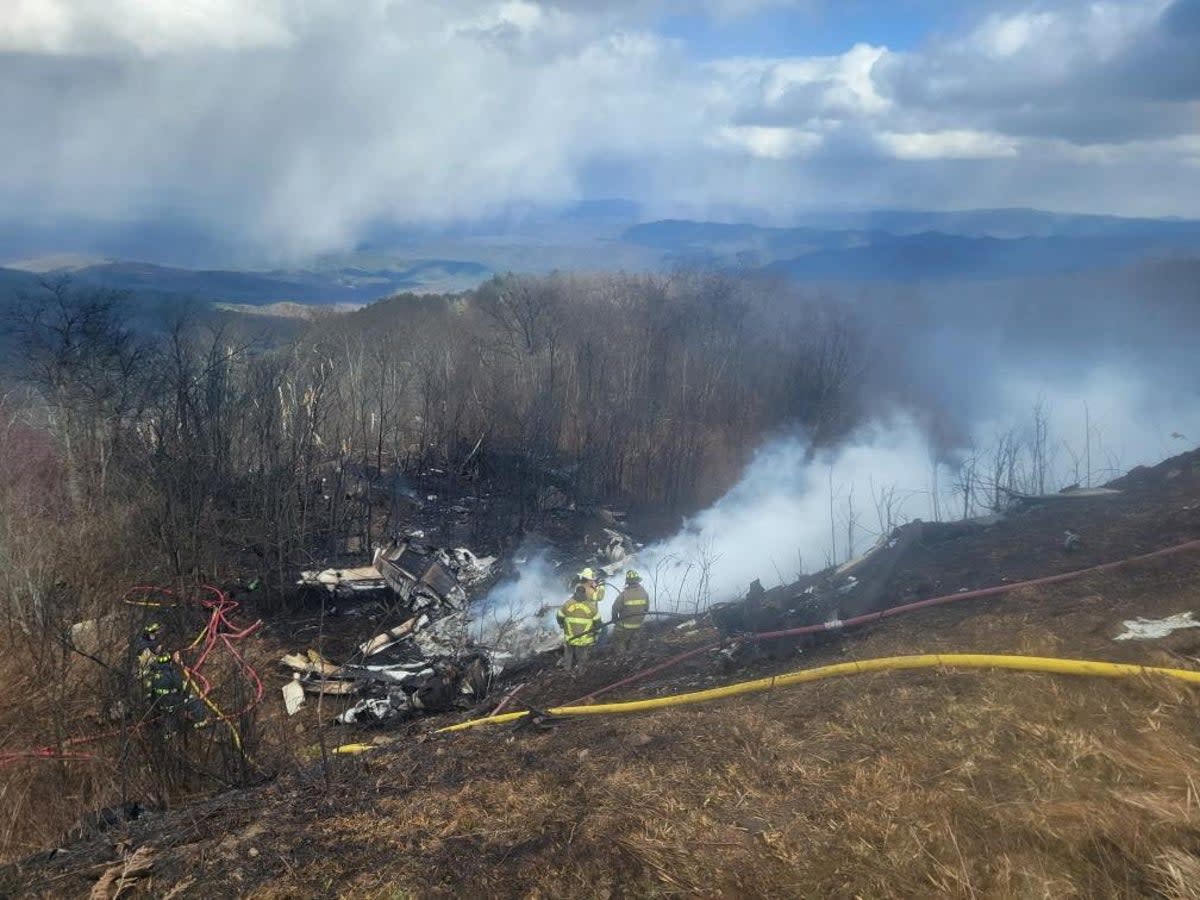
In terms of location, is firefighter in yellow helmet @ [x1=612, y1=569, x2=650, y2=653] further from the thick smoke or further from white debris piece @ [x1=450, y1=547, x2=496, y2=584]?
white debris piece @ [x1=450, y1=547, x2=496, y2=584]

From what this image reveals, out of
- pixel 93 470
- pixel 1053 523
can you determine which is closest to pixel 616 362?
pixel 93 470

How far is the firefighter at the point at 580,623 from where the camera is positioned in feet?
36.3

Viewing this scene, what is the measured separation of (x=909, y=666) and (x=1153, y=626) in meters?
1.84

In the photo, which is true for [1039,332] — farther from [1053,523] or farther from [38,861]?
[38,861]

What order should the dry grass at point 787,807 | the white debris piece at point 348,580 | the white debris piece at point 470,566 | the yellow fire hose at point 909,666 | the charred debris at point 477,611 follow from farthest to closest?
the white debris piece at point 470,566 < the white debris piece at point 348,580 < the charred debris at point 477,611 < the yellow fire hose at point 909,666 < the dry grass at point 787,807

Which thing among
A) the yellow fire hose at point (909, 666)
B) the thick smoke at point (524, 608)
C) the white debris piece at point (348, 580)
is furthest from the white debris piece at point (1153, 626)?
the white debris piece at point (348, 580)

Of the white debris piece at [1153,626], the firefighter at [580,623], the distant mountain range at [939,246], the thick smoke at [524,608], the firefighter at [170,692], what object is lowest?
the thick smoke at [524,608]

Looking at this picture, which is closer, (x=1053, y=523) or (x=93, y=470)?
(x=1053, y=523)

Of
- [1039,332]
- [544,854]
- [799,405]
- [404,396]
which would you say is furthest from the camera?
[1039,332]

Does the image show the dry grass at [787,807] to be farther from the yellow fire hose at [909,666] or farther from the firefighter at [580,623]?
the firefighter at [580,623]

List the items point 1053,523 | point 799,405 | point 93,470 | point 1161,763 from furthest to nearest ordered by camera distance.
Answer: point 799,405
point 93,470
point 1053,523
point 1161,763

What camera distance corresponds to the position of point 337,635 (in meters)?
15.4

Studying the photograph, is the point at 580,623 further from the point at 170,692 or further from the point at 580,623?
the point at 170,692

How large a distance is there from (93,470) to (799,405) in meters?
26.2
